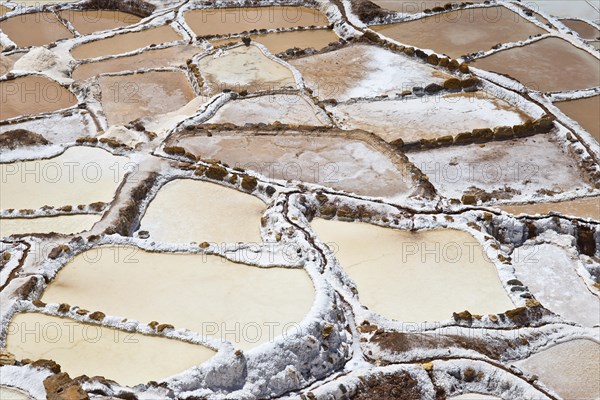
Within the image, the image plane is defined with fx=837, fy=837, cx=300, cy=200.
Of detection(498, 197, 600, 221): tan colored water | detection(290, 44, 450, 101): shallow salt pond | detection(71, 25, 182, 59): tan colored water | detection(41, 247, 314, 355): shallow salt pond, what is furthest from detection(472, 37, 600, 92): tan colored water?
detection(41, 247, 314, 355): shallow salt pond

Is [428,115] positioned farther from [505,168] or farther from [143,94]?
[143,94]

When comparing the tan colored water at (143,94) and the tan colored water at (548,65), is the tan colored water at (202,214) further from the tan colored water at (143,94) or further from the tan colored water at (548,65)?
the tan colored water at (548,65)

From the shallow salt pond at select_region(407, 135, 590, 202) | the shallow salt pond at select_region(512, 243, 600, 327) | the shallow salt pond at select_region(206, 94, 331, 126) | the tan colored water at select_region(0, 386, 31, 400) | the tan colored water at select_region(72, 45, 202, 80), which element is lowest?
the shallow salt pond at select_region(512, 243, 600, 327)

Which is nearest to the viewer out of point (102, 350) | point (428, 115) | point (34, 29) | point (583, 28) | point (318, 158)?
point (102, 350)

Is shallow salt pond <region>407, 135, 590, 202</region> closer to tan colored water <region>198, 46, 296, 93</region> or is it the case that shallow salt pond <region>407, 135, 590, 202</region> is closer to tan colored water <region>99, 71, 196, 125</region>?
tan colored water <region>198, 46, 296, 93</region>

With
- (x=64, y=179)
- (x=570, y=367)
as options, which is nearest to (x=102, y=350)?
(x=64, y=179)

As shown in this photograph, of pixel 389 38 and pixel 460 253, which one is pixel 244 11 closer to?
pixel 389 38
